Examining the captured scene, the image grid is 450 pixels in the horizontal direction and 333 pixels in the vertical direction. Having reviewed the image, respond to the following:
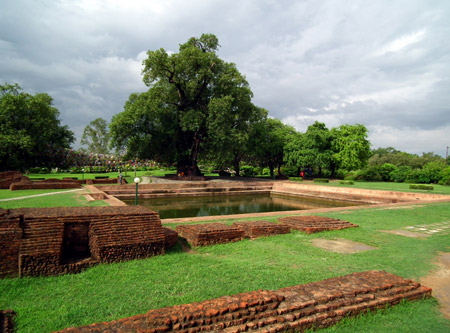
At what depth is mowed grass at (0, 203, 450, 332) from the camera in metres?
2.81

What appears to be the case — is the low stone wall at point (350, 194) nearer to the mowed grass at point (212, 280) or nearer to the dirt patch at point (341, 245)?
the mowed grass at point (212, 280)

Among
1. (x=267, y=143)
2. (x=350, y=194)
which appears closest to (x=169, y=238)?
(x=350, y=194)

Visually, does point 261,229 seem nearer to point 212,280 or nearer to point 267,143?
point 212,280

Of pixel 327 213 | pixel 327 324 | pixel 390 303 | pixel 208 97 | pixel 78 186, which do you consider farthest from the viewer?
pixel 208 97

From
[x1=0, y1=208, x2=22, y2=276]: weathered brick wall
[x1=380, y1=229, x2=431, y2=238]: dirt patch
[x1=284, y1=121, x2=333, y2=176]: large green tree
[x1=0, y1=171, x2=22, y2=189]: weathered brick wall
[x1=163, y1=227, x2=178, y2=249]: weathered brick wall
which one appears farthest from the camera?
[x1=284, y1=121, x2=333, y2=176]: large green tree

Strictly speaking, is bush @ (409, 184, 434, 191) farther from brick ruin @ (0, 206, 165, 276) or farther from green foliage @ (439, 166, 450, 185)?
brick ruin @ (0, 206, 165, 276)

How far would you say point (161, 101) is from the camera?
80.2ft

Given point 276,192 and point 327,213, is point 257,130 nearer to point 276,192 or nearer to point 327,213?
point 276,192

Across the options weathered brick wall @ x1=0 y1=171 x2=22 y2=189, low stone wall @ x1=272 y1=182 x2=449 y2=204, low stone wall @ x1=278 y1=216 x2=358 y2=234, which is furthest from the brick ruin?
weathered brick wall @ x1=0 y1=171 x2=22 y2=189

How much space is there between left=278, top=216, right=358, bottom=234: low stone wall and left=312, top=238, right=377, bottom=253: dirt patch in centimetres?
52

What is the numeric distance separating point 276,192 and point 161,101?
1278 cm

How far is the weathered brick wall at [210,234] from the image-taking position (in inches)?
206

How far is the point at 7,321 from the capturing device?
8.19 feet

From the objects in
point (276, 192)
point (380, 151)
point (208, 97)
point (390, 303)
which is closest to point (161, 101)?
point (208, 97)
